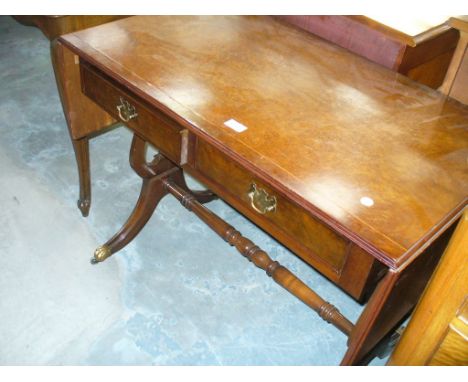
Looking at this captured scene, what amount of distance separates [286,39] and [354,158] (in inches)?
24.6

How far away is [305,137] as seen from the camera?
1.25 metres

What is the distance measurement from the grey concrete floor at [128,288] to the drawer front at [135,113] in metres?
0.71

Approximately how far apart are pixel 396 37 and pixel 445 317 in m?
0.89

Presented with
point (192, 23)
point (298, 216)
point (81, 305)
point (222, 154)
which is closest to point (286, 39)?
point (192, 23)

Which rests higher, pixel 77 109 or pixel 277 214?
pixel 277 214

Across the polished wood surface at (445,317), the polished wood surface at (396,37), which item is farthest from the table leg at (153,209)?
the polished wood surface at (396,37)

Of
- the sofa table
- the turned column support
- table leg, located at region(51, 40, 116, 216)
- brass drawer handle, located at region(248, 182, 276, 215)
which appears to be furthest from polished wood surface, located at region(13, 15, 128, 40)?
brass drawer handle, located at region(248, 182, 276, 215)

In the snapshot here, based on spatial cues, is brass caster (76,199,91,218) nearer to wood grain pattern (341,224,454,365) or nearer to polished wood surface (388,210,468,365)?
wood grain pattern (341,224,454,365)

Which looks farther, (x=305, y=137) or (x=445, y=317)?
(x=305, y=137)

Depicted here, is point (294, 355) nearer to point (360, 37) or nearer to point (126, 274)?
point (126, 274)

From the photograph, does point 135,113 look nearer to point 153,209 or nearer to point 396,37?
point 153,209

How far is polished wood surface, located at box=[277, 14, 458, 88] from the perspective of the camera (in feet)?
5.05

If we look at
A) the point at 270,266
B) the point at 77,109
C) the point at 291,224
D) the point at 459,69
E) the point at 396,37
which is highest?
the point at 396,37

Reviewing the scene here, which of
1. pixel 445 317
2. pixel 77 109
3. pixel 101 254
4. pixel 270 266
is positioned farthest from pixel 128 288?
pixel 445 317
